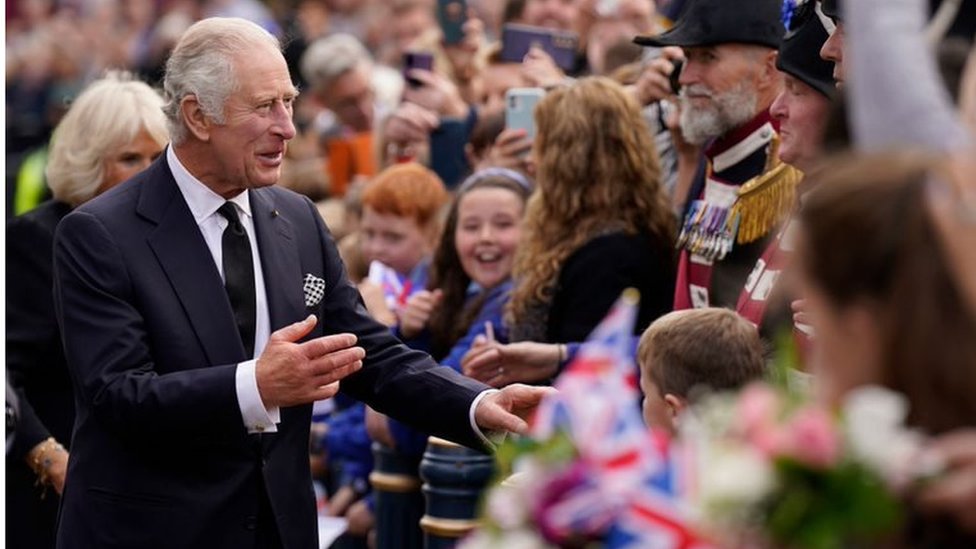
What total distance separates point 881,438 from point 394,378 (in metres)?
2.84

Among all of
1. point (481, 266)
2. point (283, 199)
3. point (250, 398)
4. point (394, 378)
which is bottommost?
point (481, 266)

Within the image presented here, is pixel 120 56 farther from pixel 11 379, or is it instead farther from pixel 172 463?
pixel 172 463

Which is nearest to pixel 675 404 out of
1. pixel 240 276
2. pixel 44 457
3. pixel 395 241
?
pixel 240 276

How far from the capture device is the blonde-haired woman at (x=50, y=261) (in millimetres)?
6211

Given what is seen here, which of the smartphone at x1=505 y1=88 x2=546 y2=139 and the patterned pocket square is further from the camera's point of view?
the smartphone at x1=505 y1=88 x2=546 y2=139

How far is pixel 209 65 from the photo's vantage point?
5047 mm

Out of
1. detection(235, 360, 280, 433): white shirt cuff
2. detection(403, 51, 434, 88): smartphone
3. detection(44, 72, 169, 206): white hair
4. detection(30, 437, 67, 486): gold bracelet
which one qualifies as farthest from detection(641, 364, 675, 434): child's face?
detection(403, 51, 434, 88): smartphone

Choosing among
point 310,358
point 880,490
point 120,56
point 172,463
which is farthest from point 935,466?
point 120,56

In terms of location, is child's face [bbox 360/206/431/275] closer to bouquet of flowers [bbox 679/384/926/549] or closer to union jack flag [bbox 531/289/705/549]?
union jack flag [bbox 531/289/705/549]

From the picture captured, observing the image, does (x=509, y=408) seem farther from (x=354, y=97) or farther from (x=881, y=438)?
(x=354, y=97)

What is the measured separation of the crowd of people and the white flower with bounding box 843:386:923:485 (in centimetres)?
6

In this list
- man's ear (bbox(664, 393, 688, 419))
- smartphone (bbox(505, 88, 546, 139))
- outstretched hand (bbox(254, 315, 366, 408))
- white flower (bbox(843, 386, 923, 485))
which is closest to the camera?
white flower (bbox(843, 386, 923, 485))

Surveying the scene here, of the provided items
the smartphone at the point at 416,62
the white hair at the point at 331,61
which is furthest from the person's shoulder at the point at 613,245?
the white hair at the point at 331,61

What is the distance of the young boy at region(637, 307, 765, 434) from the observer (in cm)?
435
